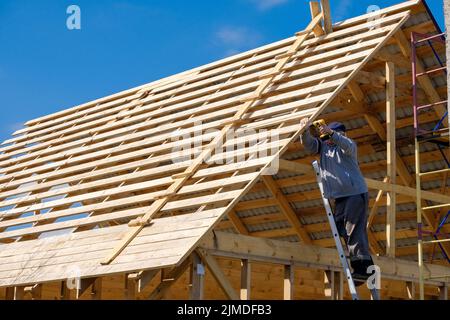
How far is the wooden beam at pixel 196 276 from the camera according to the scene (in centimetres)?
786

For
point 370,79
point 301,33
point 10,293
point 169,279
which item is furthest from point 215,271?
point 301,33

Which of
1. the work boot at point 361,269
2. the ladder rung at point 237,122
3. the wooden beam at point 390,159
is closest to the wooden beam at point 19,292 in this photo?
the ladder rung at point 237,122

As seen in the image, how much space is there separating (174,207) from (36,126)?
670 cm

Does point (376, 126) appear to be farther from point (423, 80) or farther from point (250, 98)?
point (250, 98)

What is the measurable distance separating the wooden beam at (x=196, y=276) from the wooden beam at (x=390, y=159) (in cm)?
259

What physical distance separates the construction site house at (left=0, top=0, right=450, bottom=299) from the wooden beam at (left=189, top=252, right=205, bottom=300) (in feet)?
0.06

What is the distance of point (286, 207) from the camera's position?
13102mm

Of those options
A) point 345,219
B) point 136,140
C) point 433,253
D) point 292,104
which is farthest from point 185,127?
point 433,253

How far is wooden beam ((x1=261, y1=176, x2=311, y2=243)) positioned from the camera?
42.3ft

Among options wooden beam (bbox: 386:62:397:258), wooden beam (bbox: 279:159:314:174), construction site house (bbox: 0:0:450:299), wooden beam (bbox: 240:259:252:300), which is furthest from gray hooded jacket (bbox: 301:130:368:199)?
wooden beam (bbox: 386:62:397:258)

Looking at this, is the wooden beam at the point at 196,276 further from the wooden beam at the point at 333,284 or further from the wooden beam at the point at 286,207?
the wooden beam at the point at 286,207

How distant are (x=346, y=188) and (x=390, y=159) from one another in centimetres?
207

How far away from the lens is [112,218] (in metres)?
8.93

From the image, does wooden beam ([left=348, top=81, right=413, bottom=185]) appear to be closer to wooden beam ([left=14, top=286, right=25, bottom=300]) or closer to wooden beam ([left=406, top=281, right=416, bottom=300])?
wooden beam ([left=406, top=281, right=416, bottom=300])
